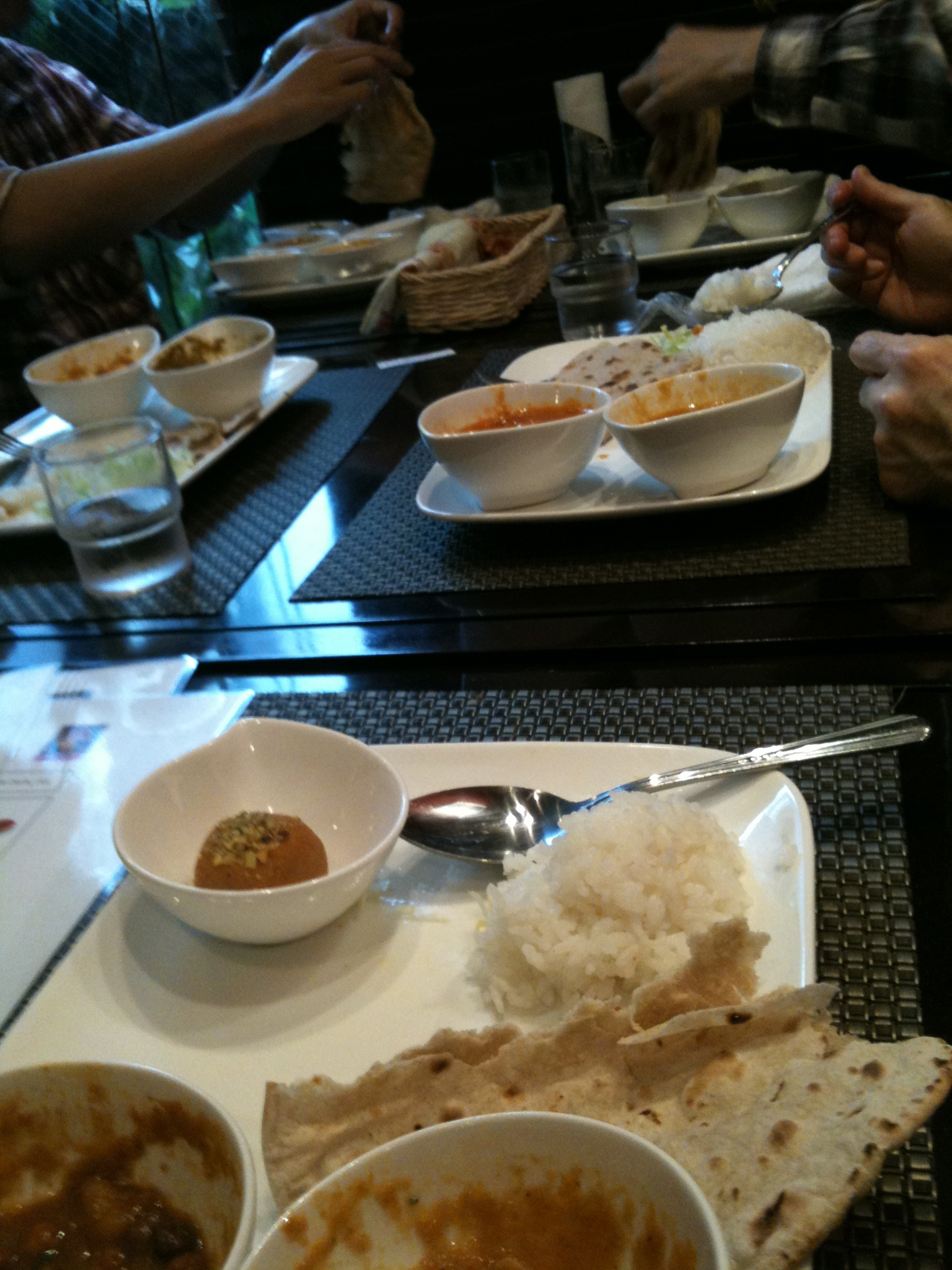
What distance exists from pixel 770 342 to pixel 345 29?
2037 millimetres

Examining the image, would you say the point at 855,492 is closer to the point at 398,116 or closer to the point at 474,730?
the point at 474,730

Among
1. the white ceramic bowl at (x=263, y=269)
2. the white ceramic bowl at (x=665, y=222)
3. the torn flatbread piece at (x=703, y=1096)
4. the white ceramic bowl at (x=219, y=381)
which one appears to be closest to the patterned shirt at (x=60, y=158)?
the white ceramic bowl at (x=263, y=269)

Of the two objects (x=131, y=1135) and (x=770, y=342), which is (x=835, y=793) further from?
(x=770, y=342)

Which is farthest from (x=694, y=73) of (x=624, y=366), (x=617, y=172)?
(x=624, y=366)

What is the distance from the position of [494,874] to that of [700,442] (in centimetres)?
65

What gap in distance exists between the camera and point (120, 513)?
1535 millimetres

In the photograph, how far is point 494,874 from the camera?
0.81 meters

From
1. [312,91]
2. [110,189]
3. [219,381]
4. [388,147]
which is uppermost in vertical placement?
[312,91]

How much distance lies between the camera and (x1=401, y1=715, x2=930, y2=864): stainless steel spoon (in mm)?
824

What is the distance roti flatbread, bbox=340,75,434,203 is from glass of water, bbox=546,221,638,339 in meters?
1.27

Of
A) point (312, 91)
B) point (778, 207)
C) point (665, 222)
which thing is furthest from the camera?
point (312, 91)

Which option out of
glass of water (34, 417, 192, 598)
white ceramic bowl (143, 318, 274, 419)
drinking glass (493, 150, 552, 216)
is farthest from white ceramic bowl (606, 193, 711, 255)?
glass of water (34, 417, 192, 598)

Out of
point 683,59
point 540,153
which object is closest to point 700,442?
point 683,59

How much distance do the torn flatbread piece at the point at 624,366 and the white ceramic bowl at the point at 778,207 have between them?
707mm
